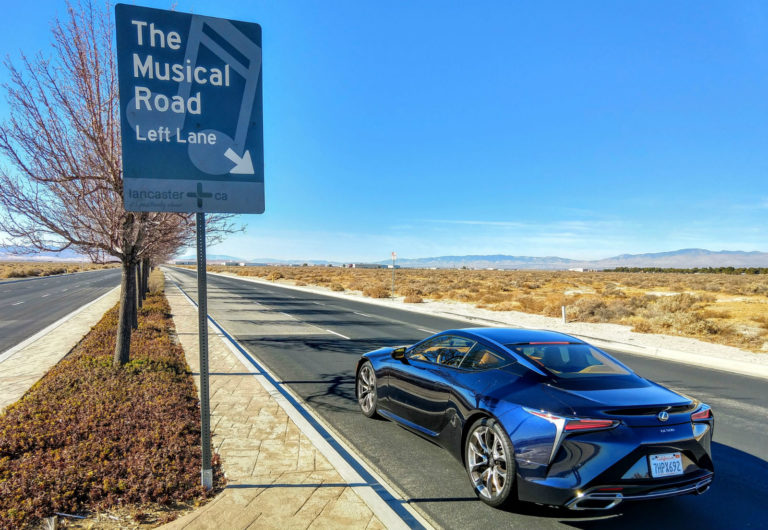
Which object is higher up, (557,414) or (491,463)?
(557,414)

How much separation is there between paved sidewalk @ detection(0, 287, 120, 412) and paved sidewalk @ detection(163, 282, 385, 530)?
3.50m

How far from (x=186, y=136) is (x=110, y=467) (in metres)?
3.19

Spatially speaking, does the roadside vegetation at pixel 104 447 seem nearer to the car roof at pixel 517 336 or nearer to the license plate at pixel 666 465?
the car roof at pixel 517 336

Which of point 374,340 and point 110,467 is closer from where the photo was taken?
point 110,467

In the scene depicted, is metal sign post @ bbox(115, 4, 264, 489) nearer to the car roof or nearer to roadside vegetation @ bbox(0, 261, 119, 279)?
the car roof

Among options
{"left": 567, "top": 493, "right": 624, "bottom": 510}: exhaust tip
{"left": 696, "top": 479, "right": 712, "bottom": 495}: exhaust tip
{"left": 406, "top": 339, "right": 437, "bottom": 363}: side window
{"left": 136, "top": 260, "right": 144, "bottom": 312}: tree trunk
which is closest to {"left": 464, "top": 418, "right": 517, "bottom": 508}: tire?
{"left": 567, "top": 493, "right": 624, "bottom": 510}: exhaust tip

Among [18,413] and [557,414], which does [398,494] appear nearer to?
[557,414]

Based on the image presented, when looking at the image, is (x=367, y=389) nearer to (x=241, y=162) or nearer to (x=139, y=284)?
(x=241, y=162)

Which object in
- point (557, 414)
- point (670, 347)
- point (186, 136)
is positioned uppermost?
point (186, 136)

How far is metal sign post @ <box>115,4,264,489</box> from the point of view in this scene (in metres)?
3.96

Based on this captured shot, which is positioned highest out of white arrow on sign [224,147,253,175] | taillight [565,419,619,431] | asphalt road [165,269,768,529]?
white arrow on sign [224,147,253,175]

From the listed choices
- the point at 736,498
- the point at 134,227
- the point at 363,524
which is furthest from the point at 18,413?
the point at 736,498

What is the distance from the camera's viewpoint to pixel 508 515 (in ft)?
12.8

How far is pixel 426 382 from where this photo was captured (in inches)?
200
